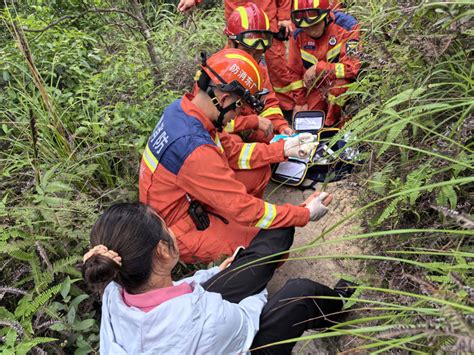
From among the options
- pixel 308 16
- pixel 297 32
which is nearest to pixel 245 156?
pixel 308 16

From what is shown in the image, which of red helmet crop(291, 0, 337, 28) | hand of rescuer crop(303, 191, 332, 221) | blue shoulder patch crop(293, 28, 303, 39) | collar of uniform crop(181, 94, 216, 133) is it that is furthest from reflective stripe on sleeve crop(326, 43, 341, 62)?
collar of uniform crop(181, 94, 216, 133)

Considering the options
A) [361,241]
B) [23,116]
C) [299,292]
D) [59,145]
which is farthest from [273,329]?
[23,116]

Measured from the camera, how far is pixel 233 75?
2.25 meters

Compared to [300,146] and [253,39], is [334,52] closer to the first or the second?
[253,39]

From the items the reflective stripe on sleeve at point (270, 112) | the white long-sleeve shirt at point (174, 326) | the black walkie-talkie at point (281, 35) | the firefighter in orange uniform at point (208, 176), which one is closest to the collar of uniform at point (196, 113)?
the firefighter in orange uniform at point (208, 176)

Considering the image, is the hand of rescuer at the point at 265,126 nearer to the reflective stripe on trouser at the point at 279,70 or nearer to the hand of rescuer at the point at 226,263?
the reflective stripe on trouser at the point at 279,70

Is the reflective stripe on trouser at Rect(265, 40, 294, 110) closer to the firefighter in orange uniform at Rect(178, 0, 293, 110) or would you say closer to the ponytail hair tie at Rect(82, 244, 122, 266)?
the firefighter in orange uniform at Rect(178, 0, 293, 110)

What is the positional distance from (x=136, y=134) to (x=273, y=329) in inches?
67.6

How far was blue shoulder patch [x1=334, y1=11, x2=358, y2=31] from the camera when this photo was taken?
12.2 feet

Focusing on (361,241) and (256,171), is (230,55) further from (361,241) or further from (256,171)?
(361,241)

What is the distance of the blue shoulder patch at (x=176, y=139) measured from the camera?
7.28 feet

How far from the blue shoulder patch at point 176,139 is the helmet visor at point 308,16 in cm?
185

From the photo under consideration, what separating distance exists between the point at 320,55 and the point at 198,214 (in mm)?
2313

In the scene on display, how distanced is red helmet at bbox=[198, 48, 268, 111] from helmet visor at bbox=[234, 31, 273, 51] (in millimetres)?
1079
